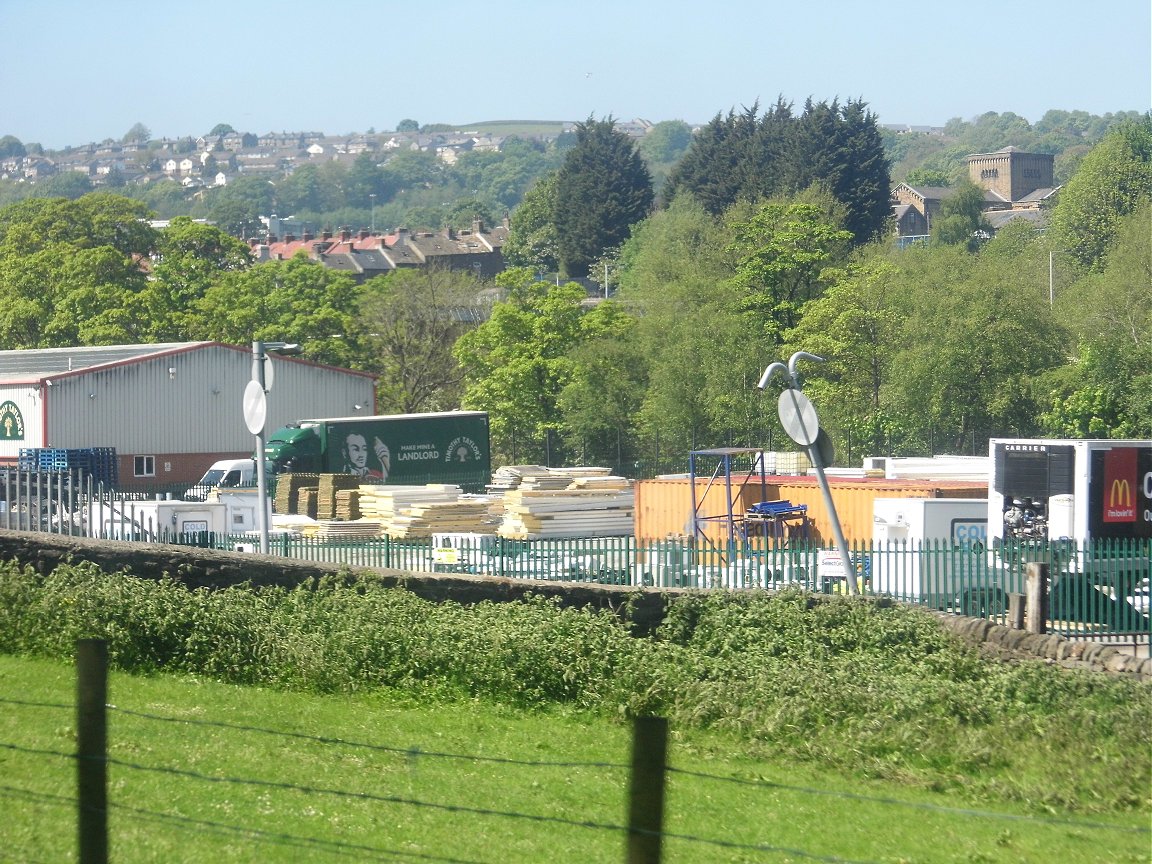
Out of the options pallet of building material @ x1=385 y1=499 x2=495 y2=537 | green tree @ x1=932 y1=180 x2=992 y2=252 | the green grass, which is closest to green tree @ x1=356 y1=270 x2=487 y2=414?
pallet of building material @ x1=385 y1=499 x2=495 y2=537

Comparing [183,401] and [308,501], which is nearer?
[308,501]

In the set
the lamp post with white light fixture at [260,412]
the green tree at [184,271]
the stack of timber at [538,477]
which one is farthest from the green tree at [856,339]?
the lamp post with white light fixture at [260,412]

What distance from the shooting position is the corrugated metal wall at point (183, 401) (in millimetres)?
49031

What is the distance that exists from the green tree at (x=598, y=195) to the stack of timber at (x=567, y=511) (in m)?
78.5

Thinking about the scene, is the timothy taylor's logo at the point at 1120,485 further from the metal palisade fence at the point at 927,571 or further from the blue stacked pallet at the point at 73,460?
the blue stacked pallet at the point at 73,460

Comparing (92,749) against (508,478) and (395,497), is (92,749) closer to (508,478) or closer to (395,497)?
(395,497)

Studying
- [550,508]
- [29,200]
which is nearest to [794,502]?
[550,508]

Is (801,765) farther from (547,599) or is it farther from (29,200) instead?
(29,200)

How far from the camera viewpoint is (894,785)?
10.4 metres

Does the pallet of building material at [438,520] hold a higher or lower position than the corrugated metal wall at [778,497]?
lower

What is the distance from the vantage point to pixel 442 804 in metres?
8.83

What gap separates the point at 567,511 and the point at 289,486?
10.5 meters

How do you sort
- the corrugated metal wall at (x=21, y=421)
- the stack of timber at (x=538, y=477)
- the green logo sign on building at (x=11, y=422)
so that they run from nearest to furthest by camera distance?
the stack of timber at (x=538, y=477), the corrugated metal wall at (x=21, y=421), the green logo sign on building at (x=11, y=422)

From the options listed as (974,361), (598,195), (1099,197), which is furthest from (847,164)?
(974,361)
